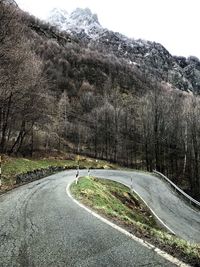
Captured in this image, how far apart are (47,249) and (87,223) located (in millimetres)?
2597

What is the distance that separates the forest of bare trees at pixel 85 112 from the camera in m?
33.1

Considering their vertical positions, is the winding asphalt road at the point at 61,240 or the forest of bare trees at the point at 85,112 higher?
the forest of bare trees at the point at 85,112

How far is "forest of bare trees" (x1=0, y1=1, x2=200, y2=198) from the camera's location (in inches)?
1303

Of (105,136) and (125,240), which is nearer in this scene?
(125,240)

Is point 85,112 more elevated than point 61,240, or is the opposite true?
point 85,112

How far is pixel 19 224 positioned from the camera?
29.3 ft

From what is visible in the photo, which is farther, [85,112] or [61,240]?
[85,112]

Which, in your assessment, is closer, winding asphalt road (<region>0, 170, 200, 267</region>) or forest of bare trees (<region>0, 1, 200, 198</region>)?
winding asphalt road (<region>0, 170, 200, 267</region>)

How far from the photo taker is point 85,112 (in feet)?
330

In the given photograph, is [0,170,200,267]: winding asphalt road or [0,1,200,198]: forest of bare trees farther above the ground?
[0,1,200,198]: forest of bare trees

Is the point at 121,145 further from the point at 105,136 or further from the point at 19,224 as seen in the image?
the point at 19,224

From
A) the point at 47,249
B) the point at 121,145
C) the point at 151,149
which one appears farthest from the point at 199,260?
the point at 121,145

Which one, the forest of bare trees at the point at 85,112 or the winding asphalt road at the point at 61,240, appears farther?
the forest of bare trees at the point at 85,112

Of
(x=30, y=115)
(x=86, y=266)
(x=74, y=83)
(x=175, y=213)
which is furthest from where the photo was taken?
(x=74, y=83)
